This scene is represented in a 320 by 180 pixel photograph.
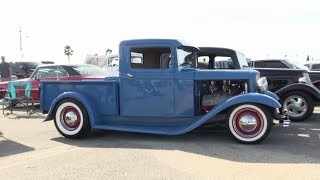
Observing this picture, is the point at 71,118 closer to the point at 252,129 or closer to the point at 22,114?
the point at 252,129

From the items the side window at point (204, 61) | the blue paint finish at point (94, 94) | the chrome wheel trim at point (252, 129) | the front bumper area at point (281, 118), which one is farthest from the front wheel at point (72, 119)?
the front bumper area at point (281, 118)

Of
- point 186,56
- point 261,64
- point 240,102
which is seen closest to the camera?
point 240,102

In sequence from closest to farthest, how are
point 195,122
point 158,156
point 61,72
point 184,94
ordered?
point 158,156, point 195,122, point 184,94, point 61,72

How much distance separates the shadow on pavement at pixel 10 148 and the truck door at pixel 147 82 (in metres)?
1.86

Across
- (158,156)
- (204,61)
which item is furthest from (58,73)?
(158,156)

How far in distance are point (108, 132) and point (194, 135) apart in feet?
6.13

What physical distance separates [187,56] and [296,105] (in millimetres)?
3561

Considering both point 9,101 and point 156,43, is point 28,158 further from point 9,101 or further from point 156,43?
point 9,101

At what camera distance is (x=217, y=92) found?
8156 mm

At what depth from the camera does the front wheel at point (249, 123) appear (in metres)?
7.32

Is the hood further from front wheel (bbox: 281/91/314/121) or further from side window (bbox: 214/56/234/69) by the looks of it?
side window (bbox: 214/56/234/69)

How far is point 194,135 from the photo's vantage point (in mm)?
8320

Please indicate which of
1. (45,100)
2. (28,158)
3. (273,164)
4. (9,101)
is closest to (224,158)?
(273,164)

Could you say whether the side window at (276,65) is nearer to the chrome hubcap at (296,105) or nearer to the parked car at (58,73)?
the chrome hubcap at (296,105)
